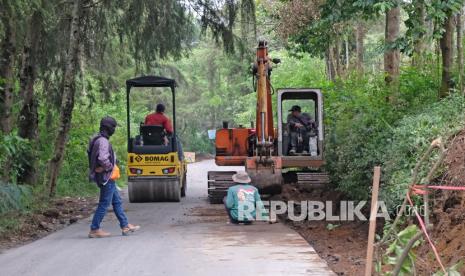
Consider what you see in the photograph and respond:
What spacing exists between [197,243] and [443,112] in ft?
13.6

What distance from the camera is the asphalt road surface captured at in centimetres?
945

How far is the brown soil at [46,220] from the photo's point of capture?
43.7 ft

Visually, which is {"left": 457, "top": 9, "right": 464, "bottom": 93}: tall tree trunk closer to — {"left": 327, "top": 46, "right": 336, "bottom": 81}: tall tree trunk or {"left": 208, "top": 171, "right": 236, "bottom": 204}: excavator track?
{"left": 208, "top": 171, "right": 236, "bottom": 204}: excavator track

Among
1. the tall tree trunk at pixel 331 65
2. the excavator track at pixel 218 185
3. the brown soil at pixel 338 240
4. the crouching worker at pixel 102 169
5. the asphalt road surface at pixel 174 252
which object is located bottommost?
the brown soil at pixel 338 240

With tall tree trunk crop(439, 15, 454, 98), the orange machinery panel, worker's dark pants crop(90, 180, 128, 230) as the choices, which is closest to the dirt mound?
tall tree trunk crop(439, 15, 454, 98)

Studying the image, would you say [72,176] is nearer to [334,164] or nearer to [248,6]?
[248,6]

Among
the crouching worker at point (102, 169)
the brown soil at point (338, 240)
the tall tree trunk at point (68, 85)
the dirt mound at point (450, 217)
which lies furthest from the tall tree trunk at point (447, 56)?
the tall tree trunk at point (68, 85)

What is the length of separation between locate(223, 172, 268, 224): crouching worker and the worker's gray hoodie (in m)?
2.21

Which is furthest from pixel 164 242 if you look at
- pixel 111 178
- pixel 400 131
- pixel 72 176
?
pixel 72 176

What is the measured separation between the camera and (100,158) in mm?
12508

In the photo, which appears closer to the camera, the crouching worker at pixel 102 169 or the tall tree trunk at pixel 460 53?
the crouching worker at pixel 102 169

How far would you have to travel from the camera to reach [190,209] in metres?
17.9

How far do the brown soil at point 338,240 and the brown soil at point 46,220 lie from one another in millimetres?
4517

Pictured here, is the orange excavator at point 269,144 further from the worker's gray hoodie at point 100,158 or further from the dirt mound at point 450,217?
the dirt mound at point 450,217
